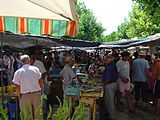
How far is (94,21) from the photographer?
6712 cm

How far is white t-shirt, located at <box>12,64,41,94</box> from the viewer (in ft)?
24.7

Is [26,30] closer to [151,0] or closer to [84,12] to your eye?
[151,0]

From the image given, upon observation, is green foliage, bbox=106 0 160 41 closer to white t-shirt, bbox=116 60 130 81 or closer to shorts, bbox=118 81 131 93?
shorts, bbox=118 81 131 93

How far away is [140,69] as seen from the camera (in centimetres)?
1155

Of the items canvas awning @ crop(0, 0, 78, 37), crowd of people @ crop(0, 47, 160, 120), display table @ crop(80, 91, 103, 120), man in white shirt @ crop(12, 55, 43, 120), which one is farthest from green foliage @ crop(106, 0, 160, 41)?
canvas awning @ crop(0, 0, 78, 37)

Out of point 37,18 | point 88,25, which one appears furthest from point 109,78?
point 88,25

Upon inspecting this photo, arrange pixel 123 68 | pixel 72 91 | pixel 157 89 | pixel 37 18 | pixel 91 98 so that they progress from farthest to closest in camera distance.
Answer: pixel 123 68 < pixel 157 89 < pixel 72 91 < pixel 91 98 < pixel 37 18

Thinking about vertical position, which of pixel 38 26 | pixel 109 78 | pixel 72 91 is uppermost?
pixel 38 26

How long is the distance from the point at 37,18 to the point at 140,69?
7.75m

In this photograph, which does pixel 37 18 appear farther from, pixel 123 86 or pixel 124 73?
pixel 123 86

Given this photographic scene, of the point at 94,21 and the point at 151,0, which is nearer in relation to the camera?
the point at 151,0

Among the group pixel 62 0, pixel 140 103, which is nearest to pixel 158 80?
pixel 140 103

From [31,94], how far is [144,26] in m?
38.9

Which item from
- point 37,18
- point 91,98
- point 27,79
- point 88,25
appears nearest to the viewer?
point 37,18
